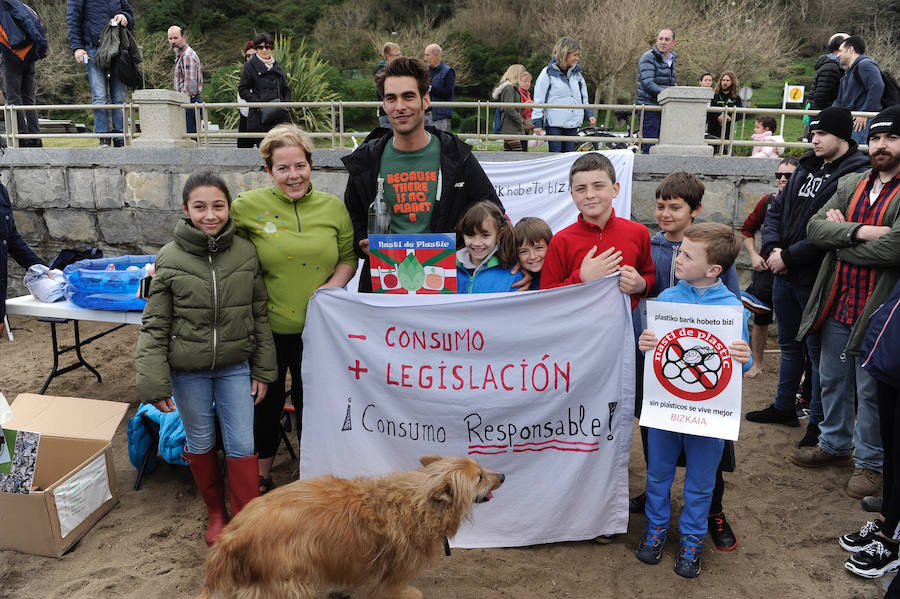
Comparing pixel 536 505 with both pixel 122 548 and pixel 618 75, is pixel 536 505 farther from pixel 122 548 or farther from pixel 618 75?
pixel 618 75

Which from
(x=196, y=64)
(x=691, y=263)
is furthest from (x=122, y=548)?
(x=196, y=64)

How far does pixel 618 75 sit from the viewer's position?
24422mm

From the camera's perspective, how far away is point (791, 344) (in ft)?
16.3

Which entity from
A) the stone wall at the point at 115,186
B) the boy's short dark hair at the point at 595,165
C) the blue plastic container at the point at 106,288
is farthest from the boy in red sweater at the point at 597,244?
the stone wall at the point at 115,186

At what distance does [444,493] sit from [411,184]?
173 centimetres

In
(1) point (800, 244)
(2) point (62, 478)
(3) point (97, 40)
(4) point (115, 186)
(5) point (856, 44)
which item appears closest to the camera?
(2) point (62, 478)

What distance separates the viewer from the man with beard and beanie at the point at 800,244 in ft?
14.1

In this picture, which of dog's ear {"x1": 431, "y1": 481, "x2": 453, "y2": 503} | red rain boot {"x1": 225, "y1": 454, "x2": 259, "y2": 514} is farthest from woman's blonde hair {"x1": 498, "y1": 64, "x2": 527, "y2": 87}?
dog's ear {"x1": 431, "y1": 481, "x2": 453, "y2": 503}

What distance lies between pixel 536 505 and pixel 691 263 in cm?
154

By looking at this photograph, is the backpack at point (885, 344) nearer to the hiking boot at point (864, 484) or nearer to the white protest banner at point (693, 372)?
the white protest banner at point (693, 372)

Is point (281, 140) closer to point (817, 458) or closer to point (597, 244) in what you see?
point (597, 244)

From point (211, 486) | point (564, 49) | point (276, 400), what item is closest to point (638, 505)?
point (276, 400)

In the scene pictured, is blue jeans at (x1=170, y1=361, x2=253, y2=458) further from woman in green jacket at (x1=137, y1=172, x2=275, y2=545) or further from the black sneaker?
the black sneaker

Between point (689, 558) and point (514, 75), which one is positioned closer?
point (689, 558)
